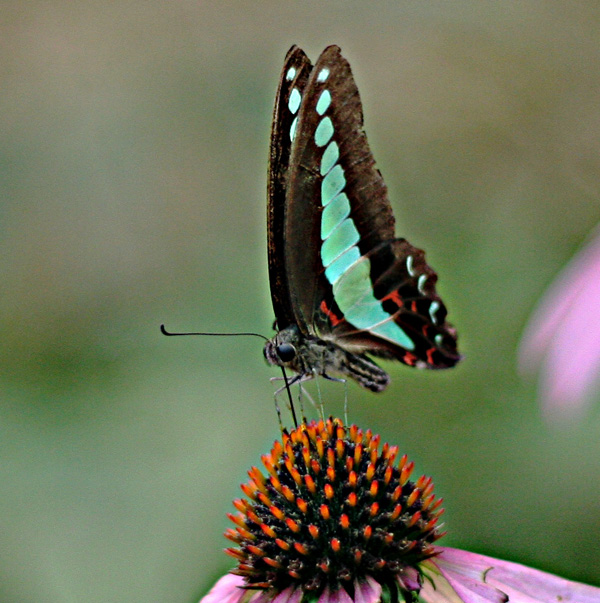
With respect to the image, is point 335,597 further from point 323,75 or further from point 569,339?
point 323,75

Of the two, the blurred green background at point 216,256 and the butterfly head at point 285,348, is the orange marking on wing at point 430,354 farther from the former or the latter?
the blurred green background at point 216,256

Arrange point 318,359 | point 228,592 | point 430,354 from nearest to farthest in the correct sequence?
point 228,592
point 430,354
point 318,359

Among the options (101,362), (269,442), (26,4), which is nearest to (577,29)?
(269,442)

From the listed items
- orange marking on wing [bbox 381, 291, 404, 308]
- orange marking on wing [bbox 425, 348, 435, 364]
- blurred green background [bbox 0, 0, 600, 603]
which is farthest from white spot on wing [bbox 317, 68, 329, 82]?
blurred green background [bbox 0, 0, 600, 603]

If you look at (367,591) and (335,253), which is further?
(335,253)

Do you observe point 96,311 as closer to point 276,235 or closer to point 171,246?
point 171,246

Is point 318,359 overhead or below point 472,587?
overhead

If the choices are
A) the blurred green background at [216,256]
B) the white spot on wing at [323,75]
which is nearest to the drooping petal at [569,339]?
the white spot on wing at [323,75]

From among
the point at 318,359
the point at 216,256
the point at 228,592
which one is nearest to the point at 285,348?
the point at 318,359
